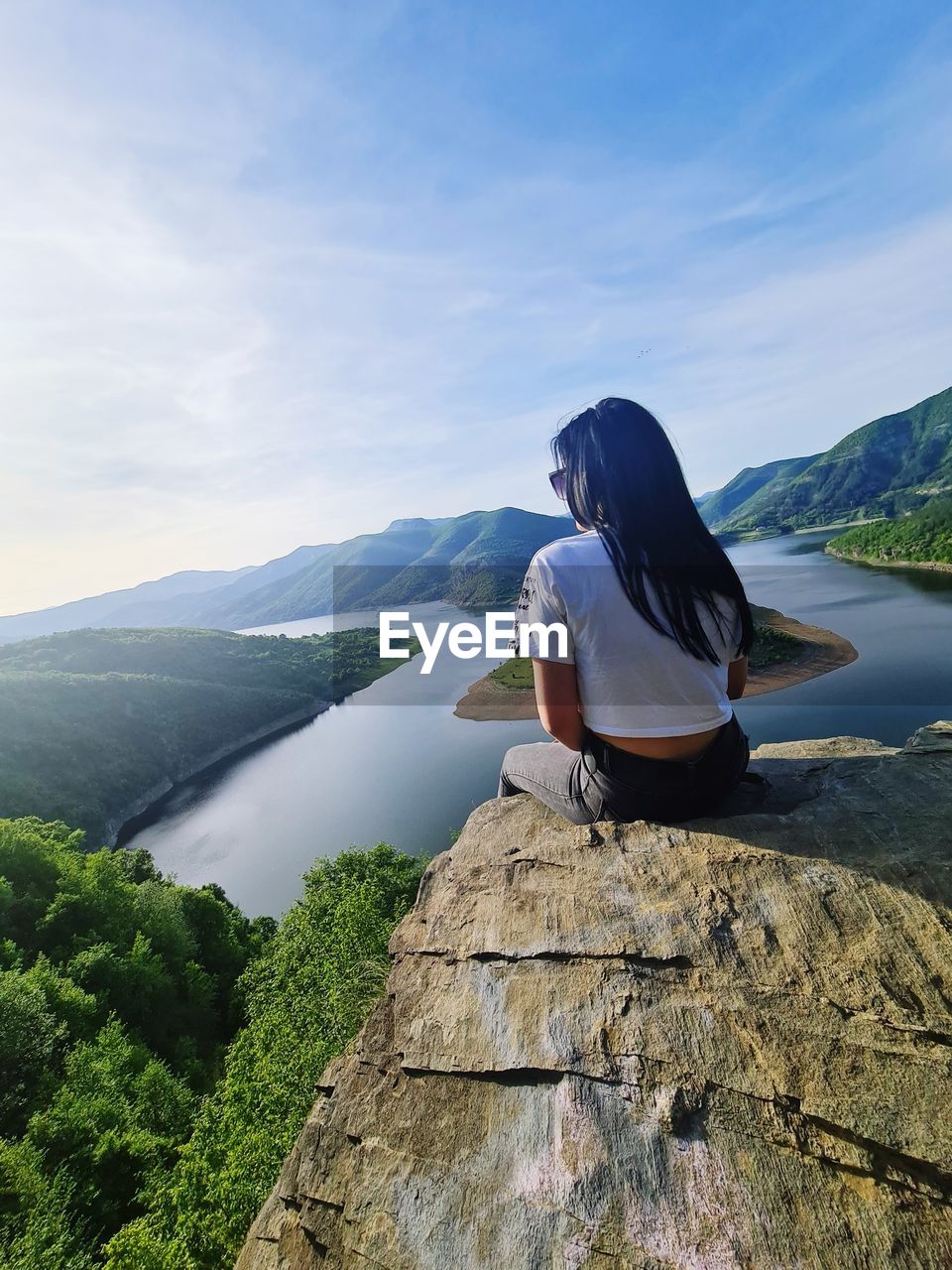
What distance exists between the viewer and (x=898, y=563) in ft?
311

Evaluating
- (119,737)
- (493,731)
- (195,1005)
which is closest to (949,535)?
(493,731)

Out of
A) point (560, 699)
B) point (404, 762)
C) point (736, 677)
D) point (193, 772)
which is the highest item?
point (560, 699)

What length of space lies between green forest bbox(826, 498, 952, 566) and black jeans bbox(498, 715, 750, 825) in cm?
10412

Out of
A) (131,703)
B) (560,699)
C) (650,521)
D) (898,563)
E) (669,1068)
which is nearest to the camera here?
(669,1068)

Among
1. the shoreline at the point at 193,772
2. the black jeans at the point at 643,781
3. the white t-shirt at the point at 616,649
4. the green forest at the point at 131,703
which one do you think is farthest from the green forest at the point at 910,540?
the white t-shirt at the point at 616,649

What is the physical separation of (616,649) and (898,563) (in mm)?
116031

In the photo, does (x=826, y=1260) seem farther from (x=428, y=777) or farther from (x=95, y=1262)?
(x=428, y=777)

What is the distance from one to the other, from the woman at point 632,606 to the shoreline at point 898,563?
102469 millimetres

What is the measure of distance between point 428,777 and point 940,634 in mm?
48923

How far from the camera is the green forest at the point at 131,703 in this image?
4797 cm

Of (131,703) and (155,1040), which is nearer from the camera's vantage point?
(155,1040)

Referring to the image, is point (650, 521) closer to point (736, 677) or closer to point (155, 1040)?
point (736, 677)

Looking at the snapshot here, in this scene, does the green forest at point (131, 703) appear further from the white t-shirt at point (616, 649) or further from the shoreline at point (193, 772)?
the white t-shirt at point (616, 649)

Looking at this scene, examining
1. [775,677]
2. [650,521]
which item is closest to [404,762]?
[775,677]
